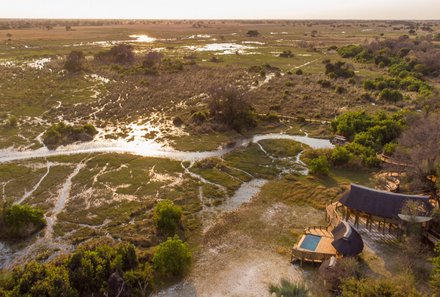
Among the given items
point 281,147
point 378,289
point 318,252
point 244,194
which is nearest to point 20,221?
point 244,194

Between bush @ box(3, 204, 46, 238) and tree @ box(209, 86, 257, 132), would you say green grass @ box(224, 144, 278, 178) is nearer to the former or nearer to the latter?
tree @ box(209, 86, 257, 132)

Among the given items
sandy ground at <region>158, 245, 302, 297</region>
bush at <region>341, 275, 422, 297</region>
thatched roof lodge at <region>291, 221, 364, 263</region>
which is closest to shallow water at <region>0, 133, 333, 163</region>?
sandy ground at <region>158, 245, 302, 297</region>

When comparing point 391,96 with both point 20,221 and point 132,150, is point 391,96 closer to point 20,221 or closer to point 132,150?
point 132,150

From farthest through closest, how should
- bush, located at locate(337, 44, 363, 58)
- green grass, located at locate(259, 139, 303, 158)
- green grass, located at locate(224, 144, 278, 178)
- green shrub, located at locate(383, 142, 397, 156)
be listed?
bush, located at locate(337, 44, 363, 58), green grass, located at locate(259, 139, 303, 158), green shrub, located at locate(383, 142, 397, 156), green grass, located at locate(224, 144, 278, 178)

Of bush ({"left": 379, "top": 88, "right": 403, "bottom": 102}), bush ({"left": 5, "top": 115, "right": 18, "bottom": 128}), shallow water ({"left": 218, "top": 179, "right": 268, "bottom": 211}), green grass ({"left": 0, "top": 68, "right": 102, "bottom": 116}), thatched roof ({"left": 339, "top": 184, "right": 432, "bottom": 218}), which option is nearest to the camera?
thatched roof ({"left": 339, "top": 184, "right": 432, "bottom": 218})

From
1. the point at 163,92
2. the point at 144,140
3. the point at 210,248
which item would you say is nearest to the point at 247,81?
the point at 163,92

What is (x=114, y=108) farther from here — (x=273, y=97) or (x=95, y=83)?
(x=273, y=97)
